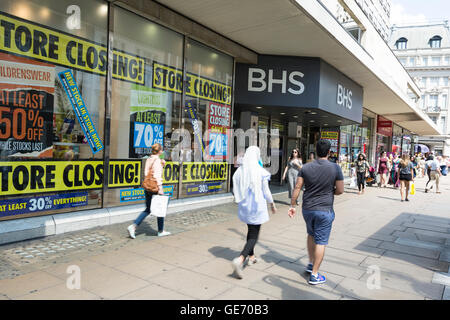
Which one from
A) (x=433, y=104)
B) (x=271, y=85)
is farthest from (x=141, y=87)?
(x=433, y=104)

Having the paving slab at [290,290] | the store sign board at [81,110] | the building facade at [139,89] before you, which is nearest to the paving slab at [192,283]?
the paving slab at [290,290]

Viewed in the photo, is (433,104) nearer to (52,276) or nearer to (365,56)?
(365,56)

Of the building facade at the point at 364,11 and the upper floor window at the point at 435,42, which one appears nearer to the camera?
the building facade at the point at 364,11

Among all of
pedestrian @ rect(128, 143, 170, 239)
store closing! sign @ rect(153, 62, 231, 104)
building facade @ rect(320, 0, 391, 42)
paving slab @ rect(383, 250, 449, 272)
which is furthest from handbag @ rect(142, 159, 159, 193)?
building facade @ rect(320, 0, 391, 42)

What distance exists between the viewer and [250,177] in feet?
14.4

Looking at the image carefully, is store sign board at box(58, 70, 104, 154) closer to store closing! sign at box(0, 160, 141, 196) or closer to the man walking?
store closing! sign at box(0, 160, 141, 196)

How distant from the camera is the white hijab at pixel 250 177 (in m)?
4.37

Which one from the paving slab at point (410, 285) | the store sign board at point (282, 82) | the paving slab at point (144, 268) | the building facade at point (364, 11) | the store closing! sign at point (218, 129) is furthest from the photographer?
the building facade at point (364, 11)

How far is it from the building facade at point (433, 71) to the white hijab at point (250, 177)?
220 ft

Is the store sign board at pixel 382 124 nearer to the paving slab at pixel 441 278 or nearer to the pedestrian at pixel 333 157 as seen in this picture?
the pedestrian at pixel 333 157

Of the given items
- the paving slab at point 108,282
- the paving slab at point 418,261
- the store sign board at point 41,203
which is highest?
the store sign board at point 41,203

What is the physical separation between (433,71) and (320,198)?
7303cm

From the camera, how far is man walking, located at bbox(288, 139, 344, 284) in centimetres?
408

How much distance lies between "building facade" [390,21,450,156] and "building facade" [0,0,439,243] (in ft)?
200
